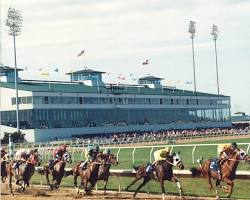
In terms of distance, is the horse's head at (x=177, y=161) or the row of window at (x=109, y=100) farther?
the row of window at (x=109, y=100)

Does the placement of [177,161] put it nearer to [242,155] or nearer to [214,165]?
[214,165]

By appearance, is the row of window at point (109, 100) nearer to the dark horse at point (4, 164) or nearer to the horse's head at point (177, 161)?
the dark horse at point (4, 164)

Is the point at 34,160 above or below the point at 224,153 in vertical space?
below

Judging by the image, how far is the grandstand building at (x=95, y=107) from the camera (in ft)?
205

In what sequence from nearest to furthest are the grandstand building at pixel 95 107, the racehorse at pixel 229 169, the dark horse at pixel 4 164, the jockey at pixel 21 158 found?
1. the racehorse at pixel 229 169
2. the jockey at pixel 21 158
3. the dark horse at pixel 4 164
4. the grandstand building at pixel 95 107

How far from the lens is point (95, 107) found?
70.2m

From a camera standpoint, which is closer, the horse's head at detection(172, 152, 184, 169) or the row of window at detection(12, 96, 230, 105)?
the horse's head at detection(172, 152, 184, 169)

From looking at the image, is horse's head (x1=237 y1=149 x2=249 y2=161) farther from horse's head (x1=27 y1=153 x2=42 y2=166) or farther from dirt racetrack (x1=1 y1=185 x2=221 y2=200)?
horse's head (x1=27 y1=153 x2=42 y2=166)

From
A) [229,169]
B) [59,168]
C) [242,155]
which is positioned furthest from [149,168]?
[59,168]

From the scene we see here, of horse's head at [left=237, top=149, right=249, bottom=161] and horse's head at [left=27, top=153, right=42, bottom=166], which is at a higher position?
horse's head at [left=237, top=149, right=249, bottom=161]

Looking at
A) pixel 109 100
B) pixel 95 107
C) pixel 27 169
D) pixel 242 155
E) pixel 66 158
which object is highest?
pixel 109 100

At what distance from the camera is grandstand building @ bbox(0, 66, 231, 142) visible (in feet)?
205

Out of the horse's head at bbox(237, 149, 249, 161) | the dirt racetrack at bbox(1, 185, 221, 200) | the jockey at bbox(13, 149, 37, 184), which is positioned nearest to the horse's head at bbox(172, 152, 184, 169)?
the dirt racetrack at bbox(1, 185, 221, 200)

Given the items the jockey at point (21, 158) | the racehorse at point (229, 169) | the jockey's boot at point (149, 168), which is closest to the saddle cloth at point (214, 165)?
the racehorse at point (229, 169)
